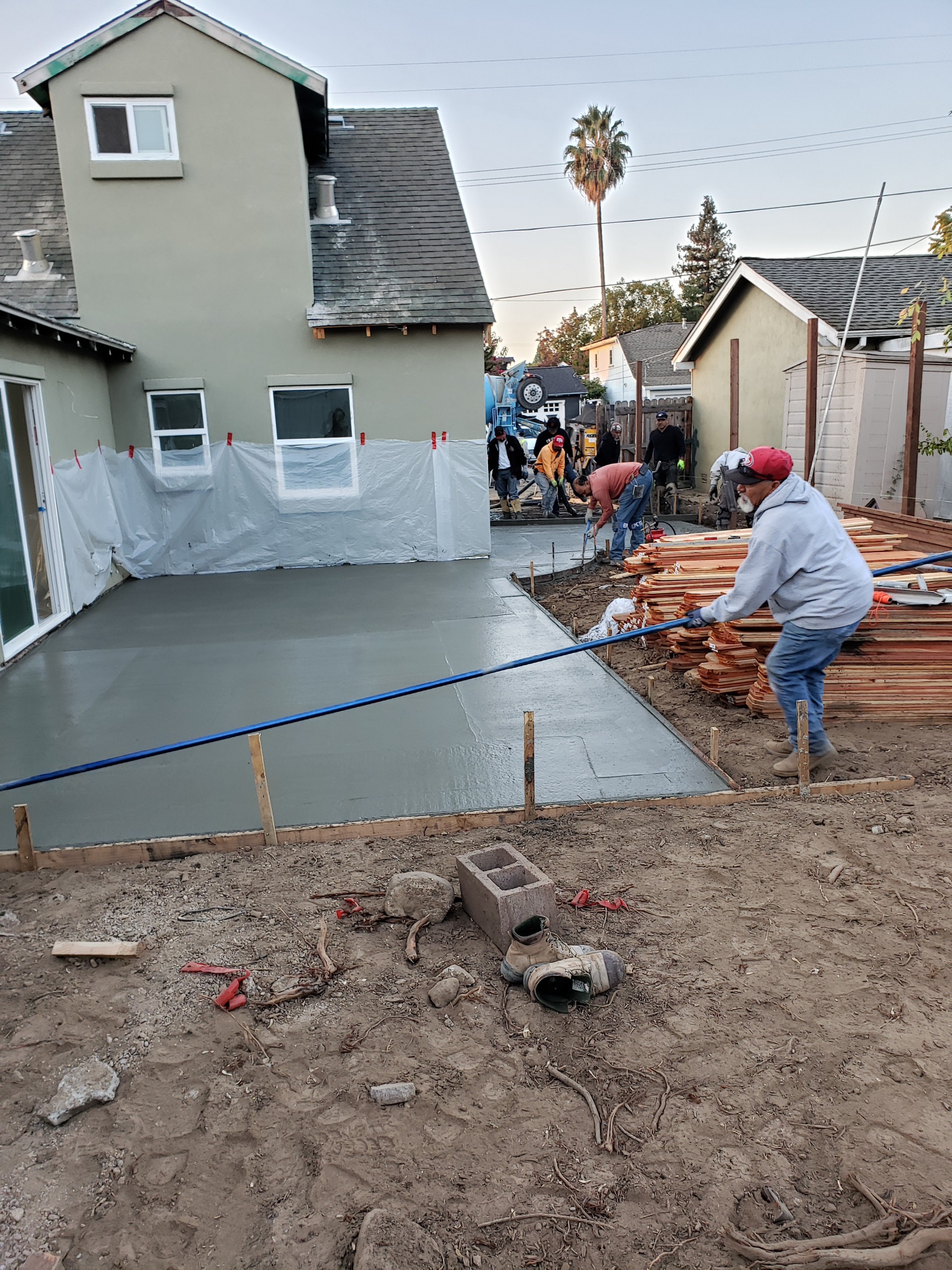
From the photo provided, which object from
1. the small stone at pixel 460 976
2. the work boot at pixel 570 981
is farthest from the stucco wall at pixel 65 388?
the work boot at pixel 570 981

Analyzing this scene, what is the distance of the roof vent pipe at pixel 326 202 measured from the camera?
522 inches

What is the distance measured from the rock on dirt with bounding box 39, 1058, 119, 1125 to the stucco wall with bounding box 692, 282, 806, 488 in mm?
16296

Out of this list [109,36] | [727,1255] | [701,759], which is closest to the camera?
[727,1255]

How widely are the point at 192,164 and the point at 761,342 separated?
1111 cm

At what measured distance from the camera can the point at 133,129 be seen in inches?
465

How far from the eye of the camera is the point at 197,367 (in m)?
12.3

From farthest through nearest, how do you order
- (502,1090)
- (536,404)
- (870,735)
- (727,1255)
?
(536,404) → (870,735) → (502,1090) → (727,1255)

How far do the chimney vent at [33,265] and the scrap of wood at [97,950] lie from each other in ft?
37.6

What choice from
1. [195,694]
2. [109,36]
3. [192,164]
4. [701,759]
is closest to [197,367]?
[192,164]

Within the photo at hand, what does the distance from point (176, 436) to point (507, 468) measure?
274 inches

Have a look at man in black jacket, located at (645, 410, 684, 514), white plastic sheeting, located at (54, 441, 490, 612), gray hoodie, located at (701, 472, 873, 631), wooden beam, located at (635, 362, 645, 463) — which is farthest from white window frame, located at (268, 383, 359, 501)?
gray hoodie, located at (701, 472, 873, 631)

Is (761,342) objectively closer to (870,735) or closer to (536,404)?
(536,404)

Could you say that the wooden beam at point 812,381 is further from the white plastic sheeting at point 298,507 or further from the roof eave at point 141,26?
the roof eave at point 141,26

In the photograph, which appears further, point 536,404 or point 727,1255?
point 536,404
